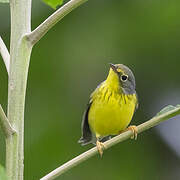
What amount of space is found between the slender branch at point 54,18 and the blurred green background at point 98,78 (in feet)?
6.59

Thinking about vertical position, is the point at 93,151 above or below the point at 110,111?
below

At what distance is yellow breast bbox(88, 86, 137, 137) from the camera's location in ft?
13.6

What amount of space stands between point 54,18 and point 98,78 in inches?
128

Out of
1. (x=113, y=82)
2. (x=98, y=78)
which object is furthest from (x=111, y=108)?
(x=98, y=78)

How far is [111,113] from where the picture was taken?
4145 mm

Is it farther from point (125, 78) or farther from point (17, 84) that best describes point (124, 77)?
point (17, 84)

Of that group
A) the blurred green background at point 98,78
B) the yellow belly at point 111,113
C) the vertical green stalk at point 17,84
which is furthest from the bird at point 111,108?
the vertical green stalk at point 17,84

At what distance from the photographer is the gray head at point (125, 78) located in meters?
4.44

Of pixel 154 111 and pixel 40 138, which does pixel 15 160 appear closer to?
pixel 40 138

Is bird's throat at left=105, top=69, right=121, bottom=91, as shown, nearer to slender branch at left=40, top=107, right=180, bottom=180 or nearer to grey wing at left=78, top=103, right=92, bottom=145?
grey wing at left=78, top=103, right=92, bottom=145

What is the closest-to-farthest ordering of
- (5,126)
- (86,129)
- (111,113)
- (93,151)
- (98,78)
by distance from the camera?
(5,126) → (93,151) → (111,113) → (86,129) → (98,78)

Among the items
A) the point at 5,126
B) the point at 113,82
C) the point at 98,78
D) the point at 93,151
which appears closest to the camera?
the point at 5,126

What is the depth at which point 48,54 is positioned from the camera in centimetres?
482

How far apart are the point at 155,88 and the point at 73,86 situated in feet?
2.99
